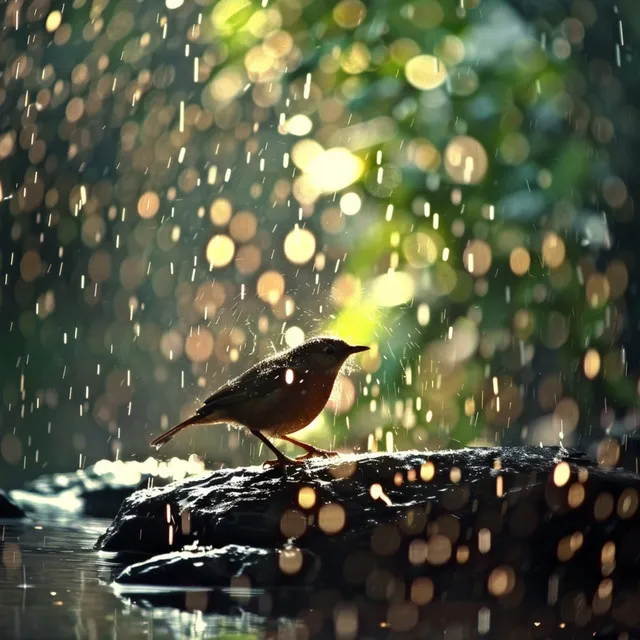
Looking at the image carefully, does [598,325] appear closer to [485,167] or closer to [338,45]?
[485,167]

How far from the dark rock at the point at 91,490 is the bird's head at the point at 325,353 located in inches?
134

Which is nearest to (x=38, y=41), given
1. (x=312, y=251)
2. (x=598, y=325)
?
(x=312, y=251)

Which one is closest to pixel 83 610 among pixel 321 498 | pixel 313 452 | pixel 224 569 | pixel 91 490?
pixel 224 569

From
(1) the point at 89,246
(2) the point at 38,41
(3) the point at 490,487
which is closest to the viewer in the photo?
(3) the point at 490,487

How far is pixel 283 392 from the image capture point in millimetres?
4906

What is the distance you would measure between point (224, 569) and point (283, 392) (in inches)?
36.7

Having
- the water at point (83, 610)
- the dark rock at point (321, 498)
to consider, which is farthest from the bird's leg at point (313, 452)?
the water at point (83, 610)

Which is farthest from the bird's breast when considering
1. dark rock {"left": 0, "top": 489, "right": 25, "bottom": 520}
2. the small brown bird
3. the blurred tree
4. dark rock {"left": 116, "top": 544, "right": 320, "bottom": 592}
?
dark rock {"left": 0, "top": 489, "right": 25, "bottom": 520}

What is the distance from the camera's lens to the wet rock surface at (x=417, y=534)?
4172mm

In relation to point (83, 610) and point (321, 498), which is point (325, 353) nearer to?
point (321, 498)

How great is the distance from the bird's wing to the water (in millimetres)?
826

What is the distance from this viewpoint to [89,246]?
18.2 metres

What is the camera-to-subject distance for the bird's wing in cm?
495

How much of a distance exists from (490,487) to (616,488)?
22.3 inches
